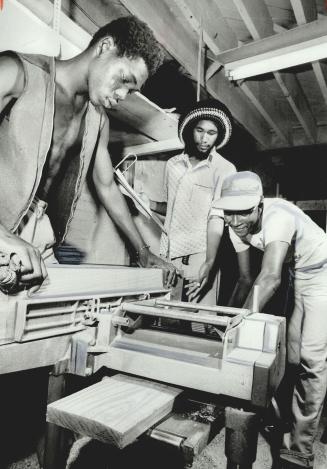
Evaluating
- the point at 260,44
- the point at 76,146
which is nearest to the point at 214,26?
the point at 260,44

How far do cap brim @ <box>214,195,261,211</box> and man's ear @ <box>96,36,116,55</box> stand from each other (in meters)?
1.33

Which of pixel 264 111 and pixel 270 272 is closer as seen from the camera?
pixel 270 272

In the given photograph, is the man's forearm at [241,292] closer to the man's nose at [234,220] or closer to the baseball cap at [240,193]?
the man's nose at [234,220]

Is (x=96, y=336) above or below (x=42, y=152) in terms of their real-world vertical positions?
below

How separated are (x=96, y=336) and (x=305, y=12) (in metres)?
3.58

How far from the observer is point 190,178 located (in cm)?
340

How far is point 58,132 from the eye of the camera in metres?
2.33

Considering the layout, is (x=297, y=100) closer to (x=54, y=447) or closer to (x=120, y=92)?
(x=120, y=92)

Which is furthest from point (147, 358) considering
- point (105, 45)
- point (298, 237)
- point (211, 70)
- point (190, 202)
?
point (211, 70)

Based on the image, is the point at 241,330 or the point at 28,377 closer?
the point at 241,330

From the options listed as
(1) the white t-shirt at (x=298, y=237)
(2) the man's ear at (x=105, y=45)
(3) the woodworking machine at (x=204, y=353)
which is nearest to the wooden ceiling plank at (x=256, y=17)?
(2) the man's ear at (x=105, y=45)

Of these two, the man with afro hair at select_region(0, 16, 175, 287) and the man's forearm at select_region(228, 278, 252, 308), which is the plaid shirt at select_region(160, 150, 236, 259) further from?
the man with afro hair at select_region(0, 16, 175, 287)

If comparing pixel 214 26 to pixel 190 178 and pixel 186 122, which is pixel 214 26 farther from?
pixel 190 178

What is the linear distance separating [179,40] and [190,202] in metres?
1.85
